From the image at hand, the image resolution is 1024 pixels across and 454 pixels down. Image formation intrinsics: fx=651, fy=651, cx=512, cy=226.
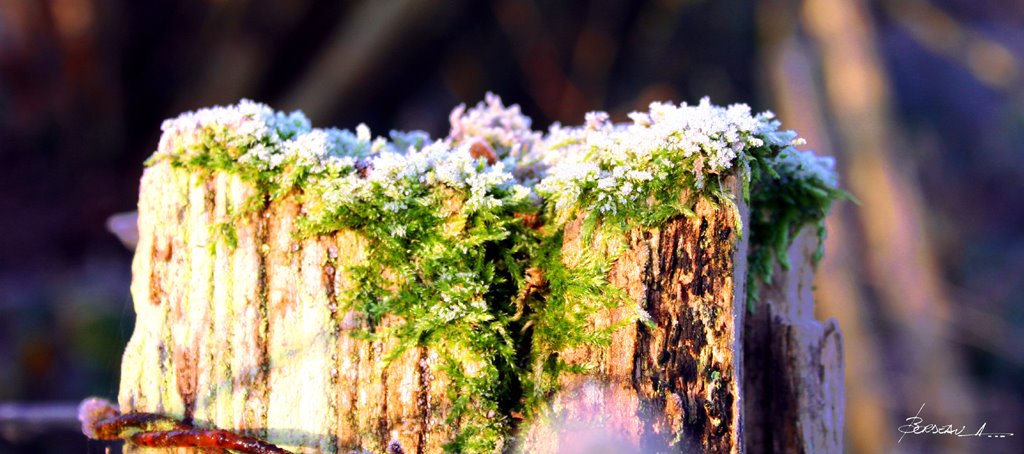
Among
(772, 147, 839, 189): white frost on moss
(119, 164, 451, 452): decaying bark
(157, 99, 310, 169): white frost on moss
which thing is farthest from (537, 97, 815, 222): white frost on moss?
(157, 99, 310, 169): white frost on moss

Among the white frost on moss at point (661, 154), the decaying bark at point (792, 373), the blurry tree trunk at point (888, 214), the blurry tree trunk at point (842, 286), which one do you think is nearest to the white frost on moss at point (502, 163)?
the white frost on moss at point (661, 154)

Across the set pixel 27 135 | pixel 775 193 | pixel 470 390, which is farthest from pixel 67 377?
pixel 775 193

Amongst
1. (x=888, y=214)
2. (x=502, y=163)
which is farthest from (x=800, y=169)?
(x=888, y=214)

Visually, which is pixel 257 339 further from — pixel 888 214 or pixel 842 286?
pixel 888 214

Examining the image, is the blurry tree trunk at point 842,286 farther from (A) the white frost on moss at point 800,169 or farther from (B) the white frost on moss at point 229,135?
(B) the white frost on moss at point 229,135

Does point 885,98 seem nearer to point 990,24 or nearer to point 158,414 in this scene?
point 990,24

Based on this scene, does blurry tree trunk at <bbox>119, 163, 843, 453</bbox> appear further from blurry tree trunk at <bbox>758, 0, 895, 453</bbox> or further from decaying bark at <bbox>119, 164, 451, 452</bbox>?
blurry tree trunk at <bbox>758, 0, 895, 453</bbox>
